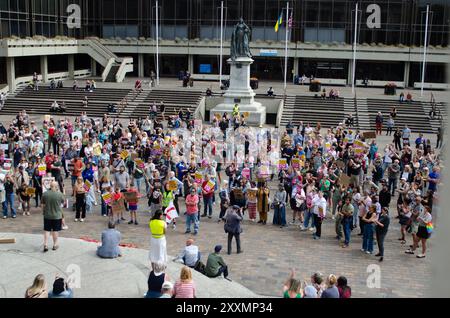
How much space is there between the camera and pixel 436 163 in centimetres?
1920

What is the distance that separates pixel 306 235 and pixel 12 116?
101 feet

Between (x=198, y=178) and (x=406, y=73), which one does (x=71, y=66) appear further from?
(x=198, y=178)

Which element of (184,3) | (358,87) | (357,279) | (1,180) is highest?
(184,3)

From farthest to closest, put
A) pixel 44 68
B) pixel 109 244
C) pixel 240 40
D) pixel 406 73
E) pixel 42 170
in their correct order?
1. pixel 406 73
2. pixel 44 68
3. pixel 240 40
4. pixel 42 170
5. pixel 109 244

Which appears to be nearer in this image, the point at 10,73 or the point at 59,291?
the point at 59,291

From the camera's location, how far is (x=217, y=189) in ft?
65.2

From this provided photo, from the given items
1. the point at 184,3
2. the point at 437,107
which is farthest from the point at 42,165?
the point at 184,3

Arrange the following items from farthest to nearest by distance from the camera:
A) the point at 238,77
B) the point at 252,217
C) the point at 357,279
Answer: the point at 238,77 → the point at 252,217 → the point at 357,279

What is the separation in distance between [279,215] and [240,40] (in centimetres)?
2314

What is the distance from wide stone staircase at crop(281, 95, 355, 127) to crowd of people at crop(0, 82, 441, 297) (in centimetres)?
1462

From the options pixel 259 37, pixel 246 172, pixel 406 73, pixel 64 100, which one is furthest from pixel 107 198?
pixel 406 73

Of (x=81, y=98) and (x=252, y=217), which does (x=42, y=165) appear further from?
(x=81, y=98)

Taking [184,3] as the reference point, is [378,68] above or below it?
below

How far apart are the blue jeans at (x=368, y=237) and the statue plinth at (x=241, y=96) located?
23.9m
